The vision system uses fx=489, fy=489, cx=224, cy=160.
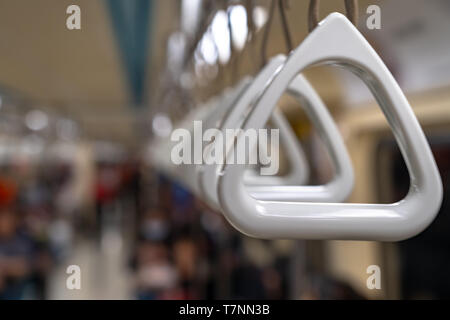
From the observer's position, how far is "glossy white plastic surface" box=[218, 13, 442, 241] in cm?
30

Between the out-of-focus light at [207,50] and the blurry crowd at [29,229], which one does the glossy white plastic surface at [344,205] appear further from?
the blurry crowd at [29,229]

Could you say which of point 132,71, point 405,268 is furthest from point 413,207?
point 132,71

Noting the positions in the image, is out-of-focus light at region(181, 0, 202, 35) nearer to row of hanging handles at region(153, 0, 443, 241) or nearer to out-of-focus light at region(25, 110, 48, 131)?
row of hanging handles at region(153, 0, 443, 241)

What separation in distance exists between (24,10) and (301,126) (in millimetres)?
1660

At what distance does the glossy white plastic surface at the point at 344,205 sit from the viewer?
0.98 ft

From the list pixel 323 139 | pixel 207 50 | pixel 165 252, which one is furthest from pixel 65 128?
pixel 323 139

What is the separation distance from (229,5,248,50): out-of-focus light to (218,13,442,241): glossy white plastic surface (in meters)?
0.32

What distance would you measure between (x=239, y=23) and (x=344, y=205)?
429 mm

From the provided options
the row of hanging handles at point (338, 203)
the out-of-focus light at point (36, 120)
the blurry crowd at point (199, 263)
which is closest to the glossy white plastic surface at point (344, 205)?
the row of hanging handles at point (338, 203)

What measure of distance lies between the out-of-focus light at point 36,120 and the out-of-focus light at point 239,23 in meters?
2.81

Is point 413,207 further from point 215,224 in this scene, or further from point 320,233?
point 215,224

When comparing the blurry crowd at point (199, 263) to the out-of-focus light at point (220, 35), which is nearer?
the out-of-focus light at point (220, 35)

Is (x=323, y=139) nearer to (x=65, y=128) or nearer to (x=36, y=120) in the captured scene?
(x=36, y=120)

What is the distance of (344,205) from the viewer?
0.33 meters
